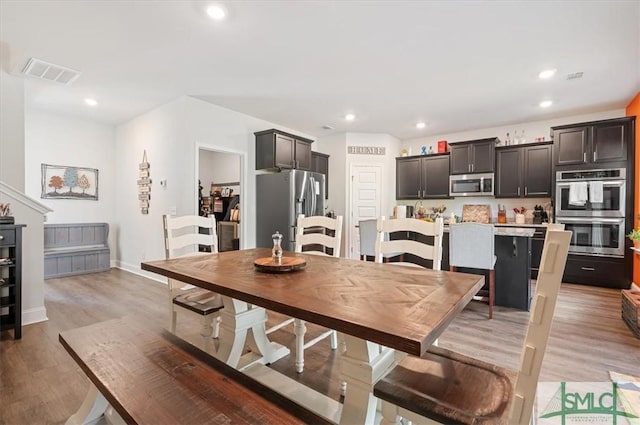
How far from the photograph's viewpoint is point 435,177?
5.99 m

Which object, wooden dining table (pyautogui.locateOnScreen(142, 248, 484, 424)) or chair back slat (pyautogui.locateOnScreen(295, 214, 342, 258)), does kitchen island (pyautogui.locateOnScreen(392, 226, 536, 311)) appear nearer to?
chair back slat (pyautogui.locateOnScreen(295, 214, 342, 258))

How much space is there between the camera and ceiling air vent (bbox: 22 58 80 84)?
10.4ft

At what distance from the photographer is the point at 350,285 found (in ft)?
4.41

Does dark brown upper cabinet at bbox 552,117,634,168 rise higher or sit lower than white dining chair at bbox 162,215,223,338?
higher

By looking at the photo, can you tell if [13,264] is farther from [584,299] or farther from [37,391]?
[584,299]

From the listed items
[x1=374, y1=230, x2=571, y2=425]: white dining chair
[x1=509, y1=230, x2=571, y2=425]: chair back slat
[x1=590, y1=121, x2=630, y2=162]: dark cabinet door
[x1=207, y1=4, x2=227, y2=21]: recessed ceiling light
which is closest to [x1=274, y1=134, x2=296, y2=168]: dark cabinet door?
[x1=207, y1=4, x2=227, y2=21]: recessed ceiling light

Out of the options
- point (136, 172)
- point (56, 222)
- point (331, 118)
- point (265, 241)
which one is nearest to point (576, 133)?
point (331, 118)

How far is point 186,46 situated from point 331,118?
2716 millimetres

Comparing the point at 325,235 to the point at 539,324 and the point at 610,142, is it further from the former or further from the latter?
the point at 610,142

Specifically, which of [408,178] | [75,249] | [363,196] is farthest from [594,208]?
[75,249]

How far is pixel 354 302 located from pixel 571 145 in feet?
17.4

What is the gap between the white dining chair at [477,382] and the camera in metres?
0.75

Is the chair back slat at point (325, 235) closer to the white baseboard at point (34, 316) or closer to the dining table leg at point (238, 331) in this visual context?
the dining table leg at point (238, 331)

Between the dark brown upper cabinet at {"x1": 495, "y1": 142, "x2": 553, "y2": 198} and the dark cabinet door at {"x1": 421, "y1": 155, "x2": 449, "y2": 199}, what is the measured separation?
34.6 inches
